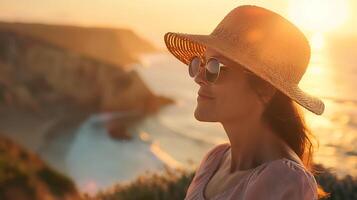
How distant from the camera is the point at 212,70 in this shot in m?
2.50

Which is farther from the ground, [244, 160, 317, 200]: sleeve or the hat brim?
the hat brim

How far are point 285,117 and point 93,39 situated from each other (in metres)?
107

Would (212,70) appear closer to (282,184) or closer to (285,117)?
(285,117)

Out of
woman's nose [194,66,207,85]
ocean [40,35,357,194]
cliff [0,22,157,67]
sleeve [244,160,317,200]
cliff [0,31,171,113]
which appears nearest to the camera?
sleeve [244,160,317,200]

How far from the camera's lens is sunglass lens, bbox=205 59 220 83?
249 cm

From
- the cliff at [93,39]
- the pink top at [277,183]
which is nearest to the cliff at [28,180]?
the pink top at [277,183]

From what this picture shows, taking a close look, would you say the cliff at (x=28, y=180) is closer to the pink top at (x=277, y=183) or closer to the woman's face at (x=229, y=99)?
the woman's face at (x=229, y=99)

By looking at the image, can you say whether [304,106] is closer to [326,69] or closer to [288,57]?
[288,57]

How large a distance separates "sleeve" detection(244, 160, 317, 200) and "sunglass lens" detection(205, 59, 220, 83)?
18.4 inches

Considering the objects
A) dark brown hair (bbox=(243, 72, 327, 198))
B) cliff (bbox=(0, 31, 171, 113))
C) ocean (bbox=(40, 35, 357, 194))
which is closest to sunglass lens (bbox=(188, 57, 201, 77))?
dark brown hair (bbox=(243, 72, 327, 198))

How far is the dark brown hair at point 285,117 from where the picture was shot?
2504 mm

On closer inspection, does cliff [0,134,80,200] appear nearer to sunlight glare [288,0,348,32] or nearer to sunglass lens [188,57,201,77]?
sunlight glare [288,0,348,32]

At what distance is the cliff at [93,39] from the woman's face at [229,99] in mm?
80478

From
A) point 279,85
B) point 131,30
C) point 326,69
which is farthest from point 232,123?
point 131,30
